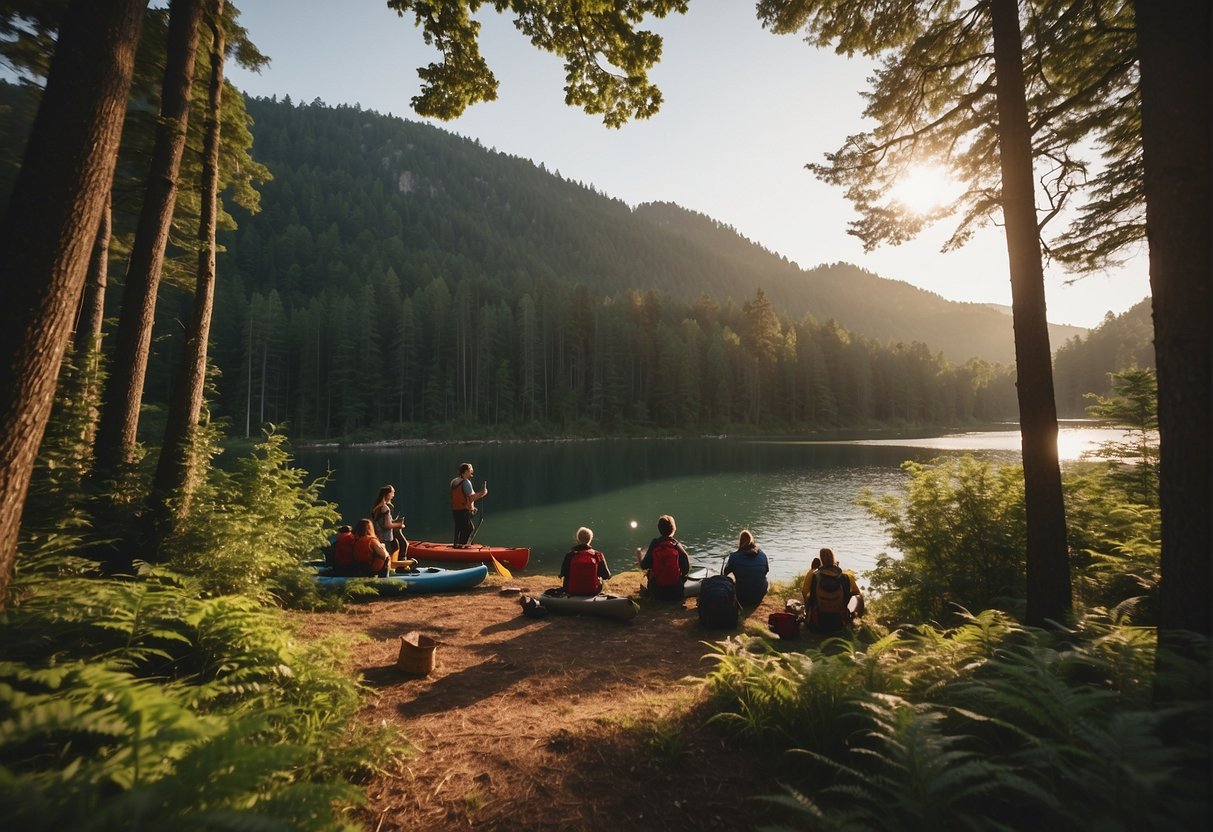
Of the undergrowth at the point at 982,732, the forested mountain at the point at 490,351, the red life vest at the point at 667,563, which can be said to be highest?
the forested mountain at the point at 490,351

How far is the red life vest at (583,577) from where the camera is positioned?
26.6 ft

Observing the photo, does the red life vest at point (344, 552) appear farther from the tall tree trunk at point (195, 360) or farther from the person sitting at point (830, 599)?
the person sitting at point (830, 599)

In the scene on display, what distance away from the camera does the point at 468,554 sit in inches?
503

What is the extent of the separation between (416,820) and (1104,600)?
25.8ft

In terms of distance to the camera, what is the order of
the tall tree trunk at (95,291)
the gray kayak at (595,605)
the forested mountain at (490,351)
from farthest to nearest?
the forested mountain at (490,351) < the tall tree trunk at (95,291) < the gray kayak at (595,605)

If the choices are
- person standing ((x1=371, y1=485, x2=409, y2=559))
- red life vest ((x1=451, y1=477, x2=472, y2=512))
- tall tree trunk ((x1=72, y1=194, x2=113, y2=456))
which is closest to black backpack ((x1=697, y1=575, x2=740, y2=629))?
person standing ((x1=371, y1=485, x2=409, y2=559))

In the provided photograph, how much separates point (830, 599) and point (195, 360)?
9726mm

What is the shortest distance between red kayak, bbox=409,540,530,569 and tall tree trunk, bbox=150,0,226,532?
6799 mm

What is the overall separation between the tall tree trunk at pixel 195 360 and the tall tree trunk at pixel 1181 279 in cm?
987

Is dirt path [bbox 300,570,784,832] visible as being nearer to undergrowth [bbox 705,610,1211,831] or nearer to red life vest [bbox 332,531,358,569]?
undergrowth [bbox 705,610,1211,831]

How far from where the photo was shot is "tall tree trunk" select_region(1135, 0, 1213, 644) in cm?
337

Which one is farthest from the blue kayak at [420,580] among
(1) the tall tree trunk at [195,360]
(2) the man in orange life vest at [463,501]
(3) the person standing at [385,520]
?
(1) the tall tree trunk at [195,360]

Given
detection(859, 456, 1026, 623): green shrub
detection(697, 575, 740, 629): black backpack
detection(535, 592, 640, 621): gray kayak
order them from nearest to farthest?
detection(859, 456, 1026, 623): green shrub → detection(697, 575, 740, 629): black backpack → detection(535, 592, 640, 621): gray kayak

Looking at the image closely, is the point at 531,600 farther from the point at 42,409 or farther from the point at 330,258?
the point at 330,258
